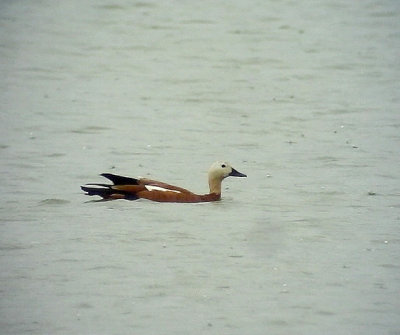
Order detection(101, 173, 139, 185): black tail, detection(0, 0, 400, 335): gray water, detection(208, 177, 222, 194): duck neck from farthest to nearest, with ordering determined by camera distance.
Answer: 1. detection(208, 177, 222, 194): duck neck
2. detection(101, 173, 139, 185): black tail
3. detection(0, 0, 400, 335): gray water

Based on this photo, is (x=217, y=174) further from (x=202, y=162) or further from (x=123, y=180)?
(x=202, y=162)

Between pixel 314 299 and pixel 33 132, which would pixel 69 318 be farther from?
pixel 33 132

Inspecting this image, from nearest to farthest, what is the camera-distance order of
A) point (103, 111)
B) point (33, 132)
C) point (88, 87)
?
point (33, 132) < point (103, 111) < point (88, 87)

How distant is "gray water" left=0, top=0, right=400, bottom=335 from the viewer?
31.1 feet

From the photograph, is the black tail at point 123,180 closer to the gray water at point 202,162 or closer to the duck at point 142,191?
the duck at point 142,191

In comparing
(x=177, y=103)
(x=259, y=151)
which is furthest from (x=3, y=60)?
(x=259, y=151)

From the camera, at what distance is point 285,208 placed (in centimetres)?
1232

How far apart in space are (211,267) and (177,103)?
7.61m

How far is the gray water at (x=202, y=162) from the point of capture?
31.1 ft

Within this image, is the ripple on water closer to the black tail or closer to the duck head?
the black tail

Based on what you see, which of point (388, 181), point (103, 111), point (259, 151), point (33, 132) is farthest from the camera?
point (103, 111)

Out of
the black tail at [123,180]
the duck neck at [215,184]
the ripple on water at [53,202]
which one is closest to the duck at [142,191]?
the black tail at [123,180]

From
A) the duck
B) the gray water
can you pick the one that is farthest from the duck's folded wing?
the gray water

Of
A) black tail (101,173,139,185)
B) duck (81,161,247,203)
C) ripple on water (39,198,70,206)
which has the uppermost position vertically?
black tail (101,173,139,185)
